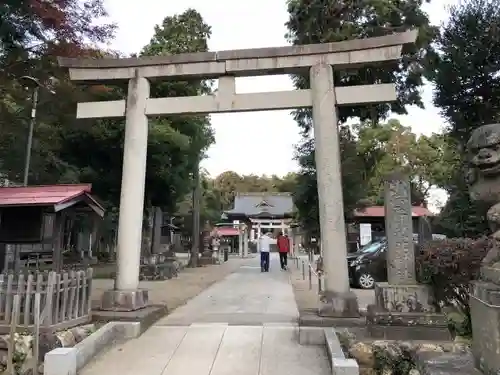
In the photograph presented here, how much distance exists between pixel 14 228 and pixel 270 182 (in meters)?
59.2

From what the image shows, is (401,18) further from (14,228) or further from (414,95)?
(14,228)

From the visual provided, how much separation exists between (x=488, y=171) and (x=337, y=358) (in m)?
2.69

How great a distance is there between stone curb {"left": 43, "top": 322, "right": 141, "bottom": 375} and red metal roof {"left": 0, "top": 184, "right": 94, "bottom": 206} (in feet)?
9.05

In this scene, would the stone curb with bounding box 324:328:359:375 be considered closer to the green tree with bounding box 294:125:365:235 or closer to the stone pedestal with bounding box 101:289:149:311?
the stone pedestal with bounding box 101:289:149:311

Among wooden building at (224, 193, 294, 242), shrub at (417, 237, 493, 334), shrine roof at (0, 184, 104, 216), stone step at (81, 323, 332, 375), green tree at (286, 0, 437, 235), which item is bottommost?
stone step at (81, 323, 332, 375)

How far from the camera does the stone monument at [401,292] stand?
5703 millimetres

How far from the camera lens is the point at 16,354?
5410 millimetres

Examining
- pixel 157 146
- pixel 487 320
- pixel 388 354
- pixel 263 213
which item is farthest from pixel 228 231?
pixel 487 320

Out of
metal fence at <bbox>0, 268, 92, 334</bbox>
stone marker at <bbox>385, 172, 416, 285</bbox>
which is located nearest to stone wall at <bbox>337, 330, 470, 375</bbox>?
stone marker at <bbox>385, 172, 416, 285</bbox>

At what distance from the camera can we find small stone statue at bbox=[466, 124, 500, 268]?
351 centimetres

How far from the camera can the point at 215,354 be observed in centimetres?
557

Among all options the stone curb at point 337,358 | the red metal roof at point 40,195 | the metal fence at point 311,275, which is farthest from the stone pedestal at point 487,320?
the red metal roof at point 40,195

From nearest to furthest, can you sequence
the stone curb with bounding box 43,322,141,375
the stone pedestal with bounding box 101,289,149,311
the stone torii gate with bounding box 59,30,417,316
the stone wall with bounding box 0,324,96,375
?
the stone curb with bounding box 43,322,141,375
the stone wall with bounding box 0,324,96,375
the stone torii gate with bounding box 59,30,417,316
the stone pedestal with bounding box 101,289,149,311

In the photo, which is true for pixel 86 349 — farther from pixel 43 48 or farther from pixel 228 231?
pixel 228 231
